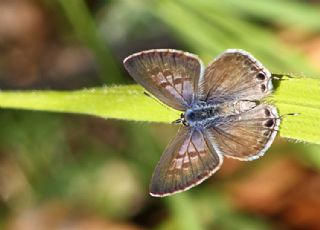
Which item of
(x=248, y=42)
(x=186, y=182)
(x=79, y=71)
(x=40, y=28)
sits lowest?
(x=186, y=182)

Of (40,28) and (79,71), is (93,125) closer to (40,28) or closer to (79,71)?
(79,71)

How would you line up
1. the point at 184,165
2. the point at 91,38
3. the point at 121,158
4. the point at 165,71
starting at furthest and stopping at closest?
A: the point at 121,158
the point at 91,38
the point at 165,71
the point at 184,165

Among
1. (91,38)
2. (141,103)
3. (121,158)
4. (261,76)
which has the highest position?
(91,38)

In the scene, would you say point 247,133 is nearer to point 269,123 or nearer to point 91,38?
point 269,123

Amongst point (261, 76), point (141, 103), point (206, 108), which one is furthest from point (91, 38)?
point (261, 76)

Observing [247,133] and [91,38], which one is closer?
[247,133]

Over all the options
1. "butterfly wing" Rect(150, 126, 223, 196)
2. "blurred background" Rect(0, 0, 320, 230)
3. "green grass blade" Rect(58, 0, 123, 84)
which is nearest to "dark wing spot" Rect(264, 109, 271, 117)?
"butterfly wing" Rect(150, 126, 223, 196)

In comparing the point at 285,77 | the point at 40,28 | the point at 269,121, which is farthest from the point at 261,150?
the point at 40,28
